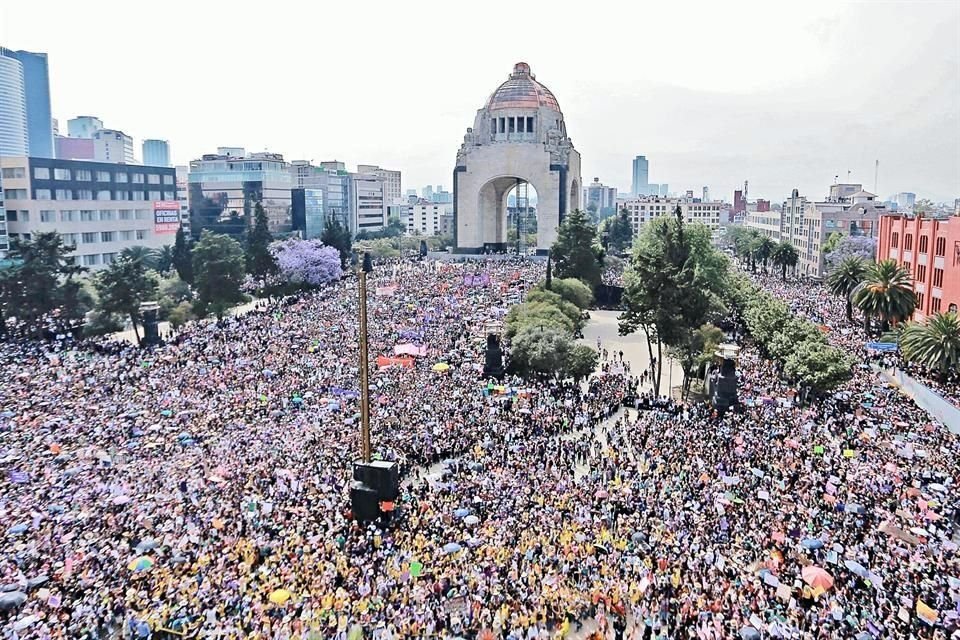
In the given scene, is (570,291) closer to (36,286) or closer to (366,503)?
(36,286)

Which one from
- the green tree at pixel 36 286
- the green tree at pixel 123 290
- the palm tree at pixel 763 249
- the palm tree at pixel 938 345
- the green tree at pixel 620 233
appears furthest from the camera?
the green tree at pixel 620 233

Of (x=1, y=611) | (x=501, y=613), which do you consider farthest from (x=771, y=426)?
(x=1, y=611)

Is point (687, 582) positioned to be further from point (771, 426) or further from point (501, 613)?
point (771, 426)

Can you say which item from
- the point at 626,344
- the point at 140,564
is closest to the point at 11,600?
the point at 140,564

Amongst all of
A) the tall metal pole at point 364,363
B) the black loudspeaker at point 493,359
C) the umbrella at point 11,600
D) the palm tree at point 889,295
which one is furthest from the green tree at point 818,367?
the umbrella at point 11,600

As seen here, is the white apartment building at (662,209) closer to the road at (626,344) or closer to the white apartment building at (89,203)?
the white apartment building at (89,203)

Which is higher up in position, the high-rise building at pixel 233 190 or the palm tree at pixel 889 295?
the high-rise building at pixel 233 190

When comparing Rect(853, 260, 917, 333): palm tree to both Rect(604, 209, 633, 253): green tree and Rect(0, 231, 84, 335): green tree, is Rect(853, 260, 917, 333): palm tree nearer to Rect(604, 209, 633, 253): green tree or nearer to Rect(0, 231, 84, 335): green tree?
Rect(0, 231, 84, 335): green tree
